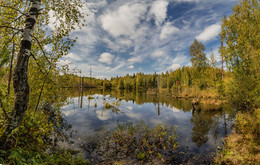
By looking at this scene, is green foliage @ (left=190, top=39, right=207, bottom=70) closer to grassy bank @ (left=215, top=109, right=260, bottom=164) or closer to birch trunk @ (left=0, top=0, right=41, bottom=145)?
grassy bank @ (left=215, top=109, right=260, bottom=164)

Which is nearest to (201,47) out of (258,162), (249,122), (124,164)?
(249,122)

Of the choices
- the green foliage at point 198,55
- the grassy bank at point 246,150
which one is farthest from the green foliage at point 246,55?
the green foliage at point 198,55

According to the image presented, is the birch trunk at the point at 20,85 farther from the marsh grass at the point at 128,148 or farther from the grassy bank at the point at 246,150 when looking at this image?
the grassy bank at the point at 246,150

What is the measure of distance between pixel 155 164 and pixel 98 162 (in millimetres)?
3193

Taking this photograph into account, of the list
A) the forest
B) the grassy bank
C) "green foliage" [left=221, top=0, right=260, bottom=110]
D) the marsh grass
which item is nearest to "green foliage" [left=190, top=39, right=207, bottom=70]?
the forest

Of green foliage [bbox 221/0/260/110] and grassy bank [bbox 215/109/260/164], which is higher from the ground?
green foliage [bbox 221/0/260/110]

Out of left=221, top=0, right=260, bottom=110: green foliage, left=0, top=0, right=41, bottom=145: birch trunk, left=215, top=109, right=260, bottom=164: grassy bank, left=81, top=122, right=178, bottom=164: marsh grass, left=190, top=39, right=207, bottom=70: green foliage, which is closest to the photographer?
left=0, top=0, right=41, bottom=145: birch trunk

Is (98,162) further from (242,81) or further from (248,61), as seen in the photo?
(248,61)

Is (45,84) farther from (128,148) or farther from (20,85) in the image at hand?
(128,148)

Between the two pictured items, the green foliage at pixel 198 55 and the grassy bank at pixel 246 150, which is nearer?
the grassy bank at pixel 246 150

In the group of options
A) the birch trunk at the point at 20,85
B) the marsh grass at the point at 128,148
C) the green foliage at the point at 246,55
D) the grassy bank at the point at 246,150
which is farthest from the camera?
the green foliage at the point at 246,55

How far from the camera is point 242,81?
389 inches

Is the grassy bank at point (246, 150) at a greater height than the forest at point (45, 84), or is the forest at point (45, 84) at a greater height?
the forest at point (45, 84)

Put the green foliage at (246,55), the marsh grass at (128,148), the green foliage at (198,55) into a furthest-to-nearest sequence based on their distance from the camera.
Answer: the green foliage at (198,55)
the green foliage at (246,55)
the marsh grass at (128,148)
